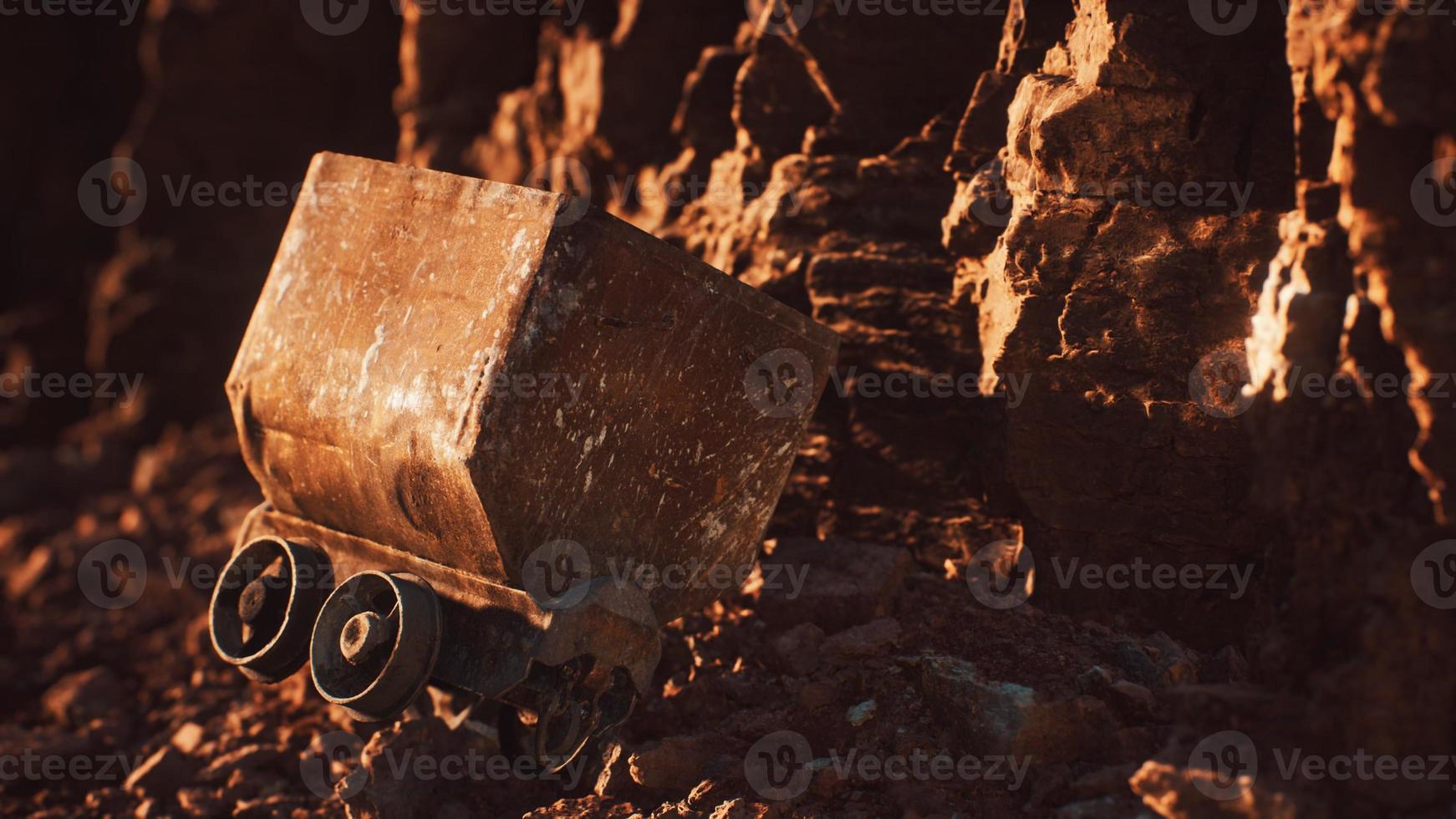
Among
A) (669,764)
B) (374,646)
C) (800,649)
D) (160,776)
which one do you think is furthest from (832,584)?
(160,776)

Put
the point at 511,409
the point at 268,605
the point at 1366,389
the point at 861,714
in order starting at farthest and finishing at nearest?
the point at 268,605, the point at 861,714, the point at 511,409, the point at 1366,389

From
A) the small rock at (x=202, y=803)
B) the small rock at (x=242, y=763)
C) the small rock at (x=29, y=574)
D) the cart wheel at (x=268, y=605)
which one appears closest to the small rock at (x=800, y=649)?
the cart wheel at (x=268, y=605)

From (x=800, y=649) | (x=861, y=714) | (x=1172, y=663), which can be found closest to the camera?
(x=1172, y=663)

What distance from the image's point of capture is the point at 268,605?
12.3 ft

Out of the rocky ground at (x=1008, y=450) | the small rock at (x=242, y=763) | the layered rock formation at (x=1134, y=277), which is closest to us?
the rocky ground at (x=1008, y=450)

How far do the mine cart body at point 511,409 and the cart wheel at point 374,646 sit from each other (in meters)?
0.04

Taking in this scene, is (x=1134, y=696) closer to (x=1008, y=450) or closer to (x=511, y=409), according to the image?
(x=1008, y=450)

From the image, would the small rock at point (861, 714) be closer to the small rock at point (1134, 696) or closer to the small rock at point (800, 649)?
the small rock at point (800, 649)

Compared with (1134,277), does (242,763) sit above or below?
below

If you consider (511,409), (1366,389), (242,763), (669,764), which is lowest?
(242,763)

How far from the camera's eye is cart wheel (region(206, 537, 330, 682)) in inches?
141

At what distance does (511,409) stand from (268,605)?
4.43 feet

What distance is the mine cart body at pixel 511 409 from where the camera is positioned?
3104 mm

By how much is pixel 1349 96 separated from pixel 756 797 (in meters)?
2.39
